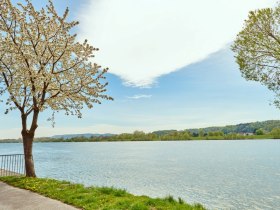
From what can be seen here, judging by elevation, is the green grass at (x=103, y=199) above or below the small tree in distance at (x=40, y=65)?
below

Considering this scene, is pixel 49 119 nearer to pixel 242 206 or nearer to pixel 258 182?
pixel 242 206

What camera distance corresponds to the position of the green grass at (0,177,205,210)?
11.5m

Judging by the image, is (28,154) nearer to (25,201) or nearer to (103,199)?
(25,201)

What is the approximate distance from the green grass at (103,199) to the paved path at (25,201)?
49cm

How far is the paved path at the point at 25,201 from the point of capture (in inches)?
455

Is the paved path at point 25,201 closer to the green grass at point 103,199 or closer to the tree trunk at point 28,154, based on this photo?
the green grass at point 103,199

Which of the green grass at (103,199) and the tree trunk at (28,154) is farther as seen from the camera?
the tree trunk at (28,154)

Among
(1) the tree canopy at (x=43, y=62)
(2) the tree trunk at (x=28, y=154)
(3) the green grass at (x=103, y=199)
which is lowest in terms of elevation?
(3) the green grass at (x=103, y=199)

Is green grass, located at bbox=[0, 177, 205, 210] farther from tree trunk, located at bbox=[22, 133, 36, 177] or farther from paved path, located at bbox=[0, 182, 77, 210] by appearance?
tree trunk, located at bbox=[22, 133, 36, 177]

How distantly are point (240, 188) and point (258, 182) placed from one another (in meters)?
6.02

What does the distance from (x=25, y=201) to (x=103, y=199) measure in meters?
3.50

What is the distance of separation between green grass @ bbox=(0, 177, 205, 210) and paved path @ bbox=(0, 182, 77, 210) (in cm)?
49

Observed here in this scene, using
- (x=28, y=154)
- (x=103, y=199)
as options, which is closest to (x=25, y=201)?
(x=103, y=199)

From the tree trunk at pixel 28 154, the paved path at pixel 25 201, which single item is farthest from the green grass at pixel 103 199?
the tree trunk at pixel 28 154
